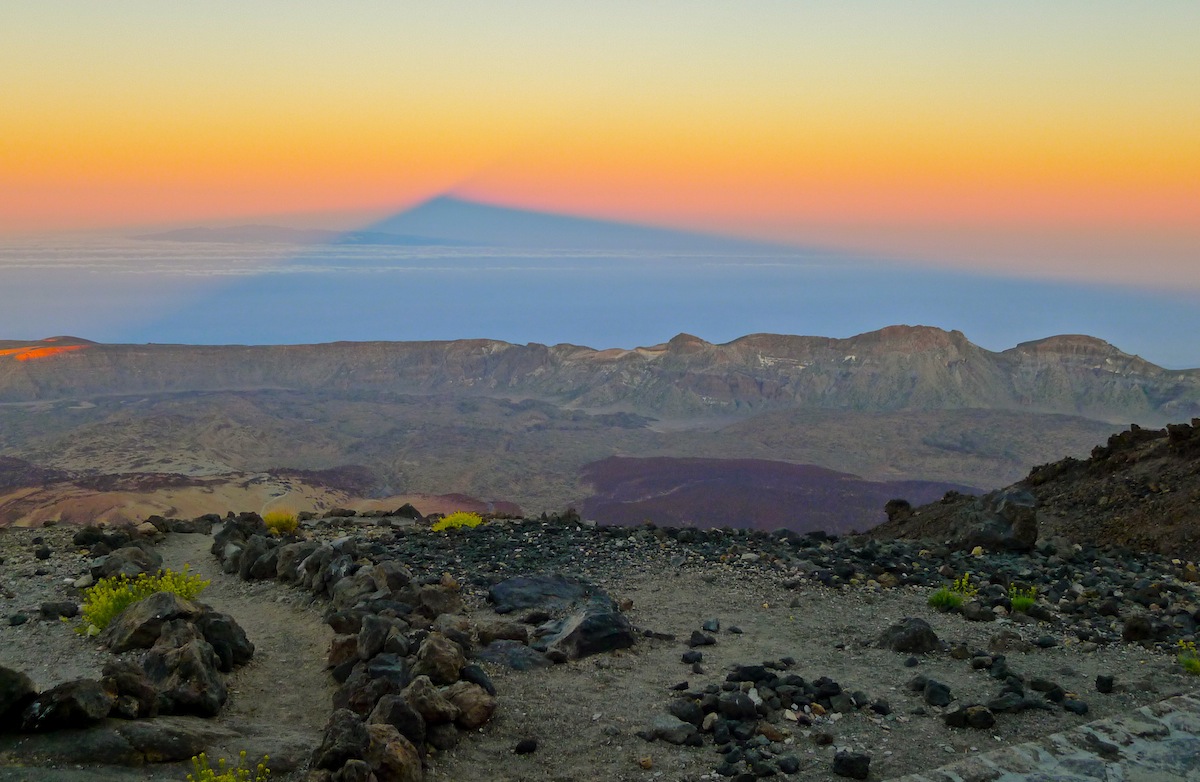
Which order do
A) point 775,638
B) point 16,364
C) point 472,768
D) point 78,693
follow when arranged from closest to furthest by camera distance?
point 78,693
point 472,768
point 775,638
point 16,364

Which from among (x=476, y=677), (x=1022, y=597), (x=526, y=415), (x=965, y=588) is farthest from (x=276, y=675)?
(x=526, y=415)

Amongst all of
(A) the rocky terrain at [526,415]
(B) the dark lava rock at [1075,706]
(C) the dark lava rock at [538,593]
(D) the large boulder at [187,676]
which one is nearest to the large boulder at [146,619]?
(D) the large boulder at [187,676]

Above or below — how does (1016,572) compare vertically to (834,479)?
above

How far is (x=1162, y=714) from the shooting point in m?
7.02

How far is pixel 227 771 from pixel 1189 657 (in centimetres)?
822

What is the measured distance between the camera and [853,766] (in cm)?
597

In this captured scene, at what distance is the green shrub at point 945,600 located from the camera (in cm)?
1030

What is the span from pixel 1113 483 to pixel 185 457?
73.0 metres

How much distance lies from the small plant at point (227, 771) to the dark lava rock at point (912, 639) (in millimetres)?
5857

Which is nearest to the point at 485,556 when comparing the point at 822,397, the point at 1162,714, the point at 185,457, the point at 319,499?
the point at 1162,714

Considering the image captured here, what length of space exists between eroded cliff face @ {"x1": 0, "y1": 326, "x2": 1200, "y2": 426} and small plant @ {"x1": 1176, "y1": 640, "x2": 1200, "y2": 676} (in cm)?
10168

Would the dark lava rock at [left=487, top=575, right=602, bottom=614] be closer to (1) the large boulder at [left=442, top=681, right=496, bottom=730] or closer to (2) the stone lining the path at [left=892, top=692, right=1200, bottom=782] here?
(1) the large boulder at [left=442, top=681, right=496, bottom=730]

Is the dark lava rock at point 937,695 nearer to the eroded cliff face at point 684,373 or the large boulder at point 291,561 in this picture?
the large boulder at point 291,561

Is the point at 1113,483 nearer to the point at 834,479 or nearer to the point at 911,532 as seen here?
the point at 911,532
